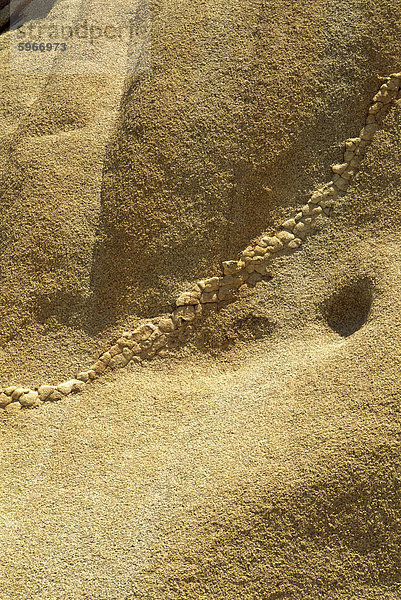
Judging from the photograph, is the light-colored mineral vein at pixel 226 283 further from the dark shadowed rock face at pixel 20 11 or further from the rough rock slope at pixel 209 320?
the dark shadowed rock face at pixel 20 11

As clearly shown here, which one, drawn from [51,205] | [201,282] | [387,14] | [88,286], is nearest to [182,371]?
[201,282]

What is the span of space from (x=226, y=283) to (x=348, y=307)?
72cm

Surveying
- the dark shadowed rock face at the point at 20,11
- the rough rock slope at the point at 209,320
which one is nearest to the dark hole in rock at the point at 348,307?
the rough rock slope at the point at 209,320

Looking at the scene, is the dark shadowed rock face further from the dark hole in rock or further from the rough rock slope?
the dark hole in rock

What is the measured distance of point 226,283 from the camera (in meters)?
3.88

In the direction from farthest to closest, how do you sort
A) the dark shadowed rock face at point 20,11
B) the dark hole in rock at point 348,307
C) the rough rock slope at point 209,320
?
the dark shadowed rock face at point 20,11 < the dark hole in rock at point 348,307 < the rough rock slope at point 209,320

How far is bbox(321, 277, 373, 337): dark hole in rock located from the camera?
11.8 ft

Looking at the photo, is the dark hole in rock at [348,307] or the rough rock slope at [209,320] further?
the dark hole in rock at [348,307]

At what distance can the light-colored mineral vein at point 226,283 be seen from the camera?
3775 mm

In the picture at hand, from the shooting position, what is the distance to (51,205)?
13.8ft

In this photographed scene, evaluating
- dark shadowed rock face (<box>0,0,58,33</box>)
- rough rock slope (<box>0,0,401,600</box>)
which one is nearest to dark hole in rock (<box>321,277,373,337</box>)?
rough rock slope (<box>0,0,401,600</box>)

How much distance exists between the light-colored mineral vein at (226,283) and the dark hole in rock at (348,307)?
425mm

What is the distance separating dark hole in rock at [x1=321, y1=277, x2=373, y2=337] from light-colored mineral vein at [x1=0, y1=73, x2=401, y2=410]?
1.39 ft

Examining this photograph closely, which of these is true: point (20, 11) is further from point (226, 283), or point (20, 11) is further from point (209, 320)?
point (209, 320)
